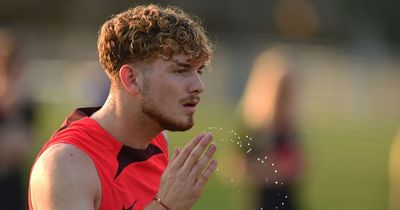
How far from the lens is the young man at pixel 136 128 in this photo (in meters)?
4.78

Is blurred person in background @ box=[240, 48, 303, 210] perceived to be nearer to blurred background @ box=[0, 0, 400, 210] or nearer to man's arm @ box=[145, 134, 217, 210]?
blurred background @ box=[0, 0, 400, 210]

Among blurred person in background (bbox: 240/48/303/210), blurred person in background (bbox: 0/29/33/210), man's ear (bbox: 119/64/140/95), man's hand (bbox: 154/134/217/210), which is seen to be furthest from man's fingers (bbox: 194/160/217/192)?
blurred person in background (bbox: 0/29/33/210)

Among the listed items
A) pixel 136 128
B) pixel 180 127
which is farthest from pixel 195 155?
pixel 136 128

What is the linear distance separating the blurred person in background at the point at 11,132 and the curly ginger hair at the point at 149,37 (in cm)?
389

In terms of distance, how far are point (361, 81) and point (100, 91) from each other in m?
20.4

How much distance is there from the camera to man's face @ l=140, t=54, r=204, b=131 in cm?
509

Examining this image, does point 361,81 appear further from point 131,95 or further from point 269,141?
point 131,95

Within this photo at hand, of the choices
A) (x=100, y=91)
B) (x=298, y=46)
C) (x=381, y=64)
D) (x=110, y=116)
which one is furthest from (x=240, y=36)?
(x=110, y=116)

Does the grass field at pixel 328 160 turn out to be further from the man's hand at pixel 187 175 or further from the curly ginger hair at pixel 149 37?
the man's hand at pixel 187 175

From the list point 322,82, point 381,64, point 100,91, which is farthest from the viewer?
point 381,64

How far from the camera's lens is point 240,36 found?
37469 millimetres

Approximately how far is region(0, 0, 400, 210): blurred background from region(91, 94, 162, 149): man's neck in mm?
3139

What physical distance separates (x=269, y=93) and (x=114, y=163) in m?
3.77

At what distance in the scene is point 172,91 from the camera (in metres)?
5.10
